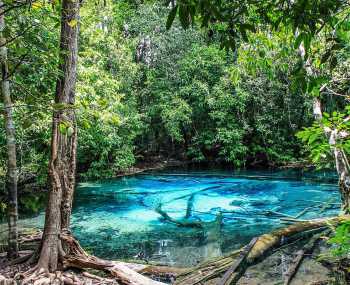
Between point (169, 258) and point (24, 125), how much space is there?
4.24 metres

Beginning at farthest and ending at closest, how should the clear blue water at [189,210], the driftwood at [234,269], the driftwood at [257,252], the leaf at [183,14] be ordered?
the clear blue water at [189,210], the driftwood at [257,252], the driftwood at [234,269], the leaf at [183,14]

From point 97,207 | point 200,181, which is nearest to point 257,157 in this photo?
point 200,181

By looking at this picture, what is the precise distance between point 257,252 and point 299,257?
521mm

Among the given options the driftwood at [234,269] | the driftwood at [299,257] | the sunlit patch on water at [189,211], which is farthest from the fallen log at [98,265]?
the sunlit patch on water at [189,211]

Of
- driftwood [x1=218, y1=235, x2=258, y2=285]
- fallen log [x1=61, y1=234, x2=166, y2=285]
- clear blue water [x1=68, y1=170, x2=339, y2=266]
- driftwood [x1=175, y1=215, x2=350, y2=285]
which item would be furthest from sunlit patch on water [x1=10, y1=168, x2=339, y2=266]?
fallen log [x1=61, y1=234, x2=166, y2=285]

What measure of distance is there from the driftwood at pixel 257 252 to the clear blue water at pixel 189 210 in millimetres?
1186

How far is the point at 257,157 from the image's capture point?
18609mm

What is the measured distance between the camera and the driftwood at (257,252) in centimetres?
410

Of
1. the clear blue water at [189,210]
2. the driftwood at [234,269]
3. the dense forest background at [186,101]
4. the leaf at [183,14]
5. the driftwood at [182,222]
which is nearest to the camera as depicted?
the leaf at [183,14]

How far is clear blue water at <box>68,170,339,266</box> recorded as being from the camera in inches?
262

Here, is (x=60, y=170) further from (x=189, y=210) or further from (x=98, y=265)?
(x=189, y=210)

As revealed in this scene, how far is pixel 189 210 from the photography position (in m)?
9.59

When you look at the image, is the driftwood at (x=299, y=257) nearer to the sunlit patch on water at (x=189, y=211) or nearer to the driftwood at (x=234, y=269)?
the driftwood at (x=234, y=269)

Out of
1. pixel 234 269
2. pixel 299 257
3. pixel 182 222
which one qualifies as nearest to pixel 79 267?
pixel 234 269
